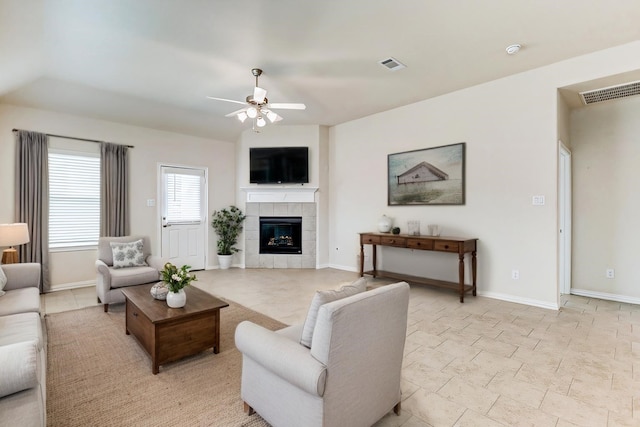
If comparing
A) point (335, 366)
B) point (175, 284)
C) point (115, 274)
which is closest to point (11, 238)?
point (115, 274)

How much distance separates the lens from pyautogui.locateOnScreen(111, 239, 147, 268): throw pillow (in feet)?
13.7

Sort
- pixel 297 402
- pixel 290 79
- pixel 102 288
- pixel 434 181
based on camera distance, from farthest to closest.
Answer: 1. pixel 434 181
2. pixel 290 79
3. pixel 102 288
4. pixel 297 402

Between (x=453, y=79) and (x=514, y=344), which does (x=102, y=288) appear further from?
(x=453, y=79)

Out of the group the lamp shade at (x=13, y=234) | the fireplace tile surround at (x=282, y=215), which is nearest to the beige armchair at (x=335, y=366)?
the lamp shade at (x=13, y=234)

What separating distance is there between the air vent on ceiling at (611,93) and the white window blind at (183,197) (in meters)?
6.55

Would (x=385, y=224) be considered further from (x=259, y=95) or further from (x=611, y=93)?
(x=611, y=93)

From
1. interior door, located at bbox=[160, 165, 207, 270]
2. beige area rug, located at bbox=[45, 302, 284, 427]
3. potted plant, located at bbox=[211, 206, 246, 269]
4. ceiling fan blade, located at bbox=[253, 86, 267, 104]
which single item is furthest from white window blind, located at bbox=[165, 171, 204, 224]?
ceiling fan blade, located at bbox=[253, 86, 267, 104]

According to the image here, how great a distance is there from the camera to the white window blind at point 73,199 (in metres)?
4.80

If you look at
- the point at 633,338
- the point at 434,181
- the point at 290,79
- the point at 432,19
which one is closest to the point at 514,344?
the point at 633,338

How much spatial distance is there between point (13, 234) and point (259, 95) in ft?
12.0

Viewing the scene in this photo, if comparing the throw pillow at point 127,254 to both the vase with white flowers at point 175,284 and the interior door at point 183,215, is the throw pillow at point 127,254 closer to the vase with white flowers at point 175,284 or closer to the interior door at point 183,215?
the interior door at point 183,215

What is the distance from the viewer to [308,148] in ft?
20.7

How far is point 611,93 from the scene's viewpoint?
387cm

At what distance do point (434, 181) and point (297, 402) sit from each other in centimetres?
416
